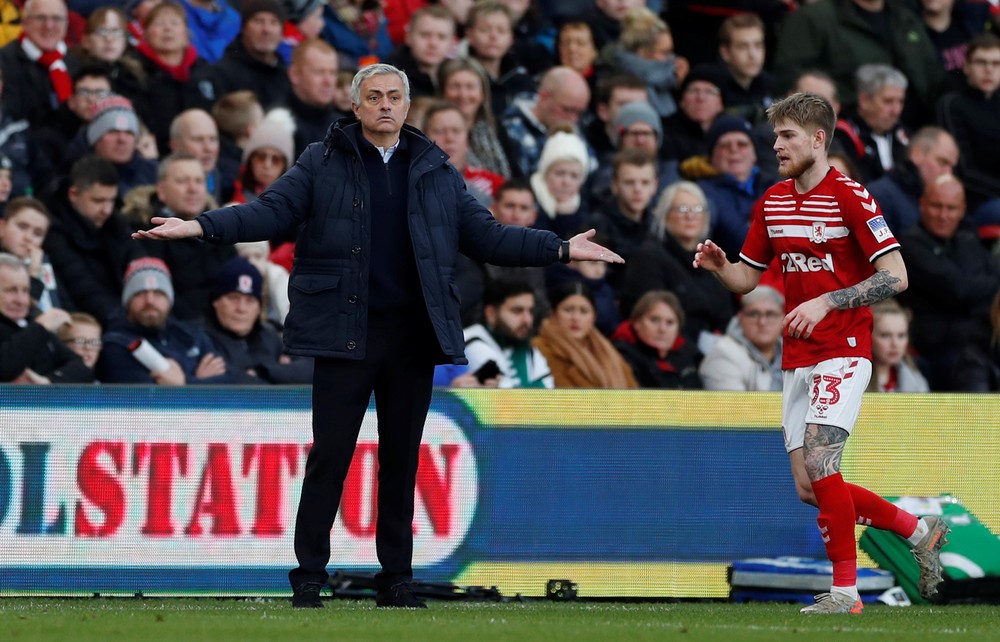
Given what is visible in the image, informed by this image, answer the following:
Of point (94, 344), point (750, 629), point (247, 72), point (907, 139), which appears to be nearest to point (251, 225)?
point (750, 629)

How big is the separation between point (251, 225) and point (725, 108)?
8287 millimetres

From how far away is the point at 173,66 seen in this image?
13.6m

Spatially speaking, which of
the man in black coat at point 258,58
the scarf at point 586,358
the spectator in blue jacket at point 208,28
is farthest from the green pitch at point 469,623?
the spectator in blue jacket at point 208,28

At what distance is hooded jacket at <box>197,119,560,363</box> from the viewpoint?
7949 millimetres

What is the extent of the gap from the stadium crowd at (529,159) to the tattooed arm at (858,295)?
137 inches

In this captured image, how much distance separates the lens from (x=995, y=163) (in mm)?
15828

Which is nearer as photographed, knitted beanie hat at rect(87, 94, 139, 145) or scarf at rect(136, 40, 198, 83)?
knitted beanie hat at rect(87, 94, 139, 145)

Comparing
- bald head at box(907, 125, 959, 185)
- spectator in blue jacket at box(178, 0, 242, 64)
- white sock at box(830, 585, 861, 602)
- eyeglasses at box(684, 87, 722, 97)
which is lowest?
white sock at box(830, 585, 861, 602)

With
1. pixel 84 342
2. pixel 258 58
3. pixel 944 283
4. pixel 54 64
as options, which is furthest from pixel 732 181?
pixel 84 342

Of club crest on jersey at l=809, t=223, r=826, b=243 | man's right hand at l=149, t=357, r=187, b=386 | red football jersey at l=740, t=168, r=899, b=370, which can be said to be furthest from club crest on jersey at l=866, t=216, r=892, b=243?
man's right hand at l=149, t=357, r=187, b=386

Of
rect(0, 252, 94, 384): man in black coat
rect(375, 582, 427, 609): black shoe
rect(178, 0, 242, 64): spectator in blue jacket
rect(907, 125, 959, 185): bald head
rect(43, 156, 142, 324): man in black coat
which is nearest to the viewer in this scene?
rect(375, 582, 427, 609): black shoe

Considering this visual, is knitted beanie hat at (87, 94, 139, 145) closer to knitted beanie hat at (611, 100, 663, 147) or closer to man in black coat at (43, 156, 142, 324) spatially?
man in black coat at (43, 156, 142, 324)

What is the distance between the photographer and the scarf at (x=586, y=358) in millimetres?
11992

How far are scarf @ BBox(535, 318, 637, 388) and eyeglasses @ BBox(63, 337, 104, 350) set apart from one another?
2.88m
